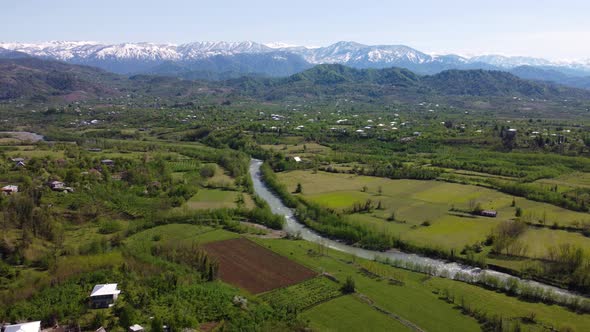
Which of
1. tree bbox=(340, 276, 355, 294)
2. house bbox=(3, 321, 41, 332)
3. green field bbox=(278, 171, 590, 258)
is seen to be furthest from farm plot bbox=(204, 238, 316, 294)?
house bbox=(3, 321, 41, 332)

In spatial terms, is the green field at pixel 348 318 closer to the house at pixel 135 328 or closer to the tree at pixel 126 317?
the house at pixel 135 328

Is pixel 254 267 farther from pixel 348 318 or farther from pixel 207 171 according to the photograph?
pixel 207 171

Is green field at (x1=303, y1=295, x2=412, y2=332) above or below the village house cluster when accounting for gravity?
below

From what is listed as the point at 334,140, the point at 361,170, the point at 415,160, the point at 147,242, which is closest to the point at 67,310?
the point at 147,242

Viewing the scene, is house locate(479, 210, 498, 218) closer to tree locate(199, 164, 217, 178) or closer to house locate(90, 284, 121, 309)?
house locate(90, 284, 121, 309)

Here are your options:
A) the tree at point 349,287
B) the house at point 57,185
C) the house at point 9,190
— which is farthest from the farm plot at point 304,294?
the house at point 9,190

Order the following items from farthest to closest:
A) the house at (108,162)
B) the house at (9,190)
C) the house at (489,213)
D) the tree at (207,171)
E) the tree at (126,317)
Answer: the house at (108,162) < the tree at (207,171) < the house at (9,190) < the house at (489,213) < the tree at (126,317)
